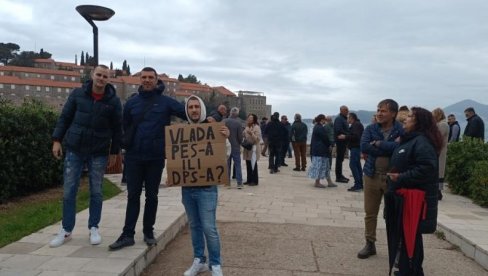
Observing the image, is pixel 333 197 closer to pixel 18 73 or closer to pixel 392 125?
pixel 392 125

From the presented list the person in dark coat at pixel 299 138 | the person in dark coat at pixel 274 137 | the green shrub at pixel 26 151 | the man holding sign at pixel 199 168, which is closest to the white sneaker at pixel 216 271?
the man holding sign at pixel 199 168

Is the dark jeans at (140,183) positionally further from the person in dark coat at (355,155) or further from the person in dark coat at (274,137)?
the person in dark coat at (274,137)

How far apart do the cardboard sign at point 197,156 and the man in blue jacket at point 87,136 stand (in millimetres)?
1102

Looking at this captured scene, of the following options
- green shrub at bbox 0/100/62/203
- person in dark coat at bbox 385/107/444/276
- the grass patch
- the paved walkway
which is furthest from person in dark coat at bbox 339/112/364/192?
green shrub at bbox 0/100/62/203

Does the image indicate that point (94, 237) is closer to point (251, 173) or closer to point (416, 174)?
point (416, 174)

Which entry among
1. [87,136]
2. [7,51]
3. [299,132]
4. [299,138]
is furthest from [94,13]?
[7,51]

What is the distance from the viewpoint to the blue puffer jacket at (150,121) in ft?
16.9

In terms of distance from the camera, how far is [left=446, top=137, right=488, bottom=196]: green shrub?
10648 mm

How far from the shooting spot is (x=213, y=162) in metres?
4.75

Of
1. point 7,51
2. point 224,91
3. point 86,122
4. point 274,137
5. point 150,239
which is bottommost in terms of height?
point 150,239

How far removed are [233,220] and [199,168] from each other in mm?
3466

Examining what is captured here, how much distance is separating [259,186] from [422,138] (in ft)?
25.9

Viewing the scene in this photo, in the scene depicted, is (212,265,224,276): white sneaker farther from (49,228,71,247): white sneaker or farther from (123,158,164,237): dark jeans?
(49,228,71,247): white sneaker

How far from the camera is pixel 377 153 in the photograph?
18.3 ft
